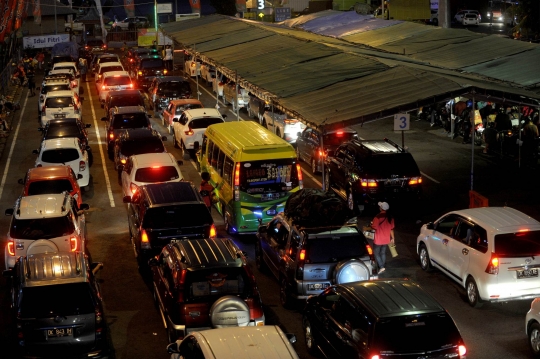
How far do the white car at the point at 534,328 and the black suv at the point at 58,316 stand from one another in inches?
253

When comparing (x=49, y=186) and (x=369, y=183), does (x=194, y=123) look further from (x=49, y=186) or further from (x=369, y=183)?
(x=369, y=183)

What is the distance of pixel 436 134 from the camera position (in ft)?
111

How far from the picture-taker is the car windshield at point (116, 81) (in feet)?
138

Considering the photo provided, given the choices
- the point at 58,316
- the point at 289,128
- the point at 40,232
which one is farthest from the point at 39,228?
the point at 289,128

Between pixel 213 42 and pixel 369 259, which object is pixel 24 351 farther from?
pixel 213 42

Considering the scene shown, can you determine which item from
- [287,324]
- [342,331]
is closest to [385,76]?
[287,324]

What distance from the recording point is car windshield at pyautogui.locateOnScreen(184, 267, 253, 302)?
42.5 ft

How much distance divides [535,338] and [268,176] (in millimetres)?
8221

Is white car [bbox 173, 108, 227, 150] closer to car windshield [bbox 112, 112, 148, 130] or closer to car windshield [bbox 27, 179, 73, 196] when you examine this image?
car windshield [bbox 112, 112, 148, 130]

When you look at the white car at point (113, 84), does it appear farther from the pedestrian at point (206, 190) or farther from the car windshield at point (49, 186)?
the pedestrian at point (206, 190)

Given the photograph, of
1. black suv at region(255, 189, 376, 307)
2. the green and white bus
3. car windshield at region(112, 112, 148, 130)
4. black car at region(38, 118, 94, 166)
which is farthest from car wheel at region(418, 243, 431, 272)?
car windshield at region(112, 112, 148, 130)

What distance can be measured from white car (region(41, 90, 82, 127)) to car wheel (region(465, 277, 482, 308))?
22582 millimetres

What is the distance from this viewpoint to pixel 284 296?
Answer: 15578mm

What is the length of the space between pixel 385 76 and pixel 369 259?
11115mm
